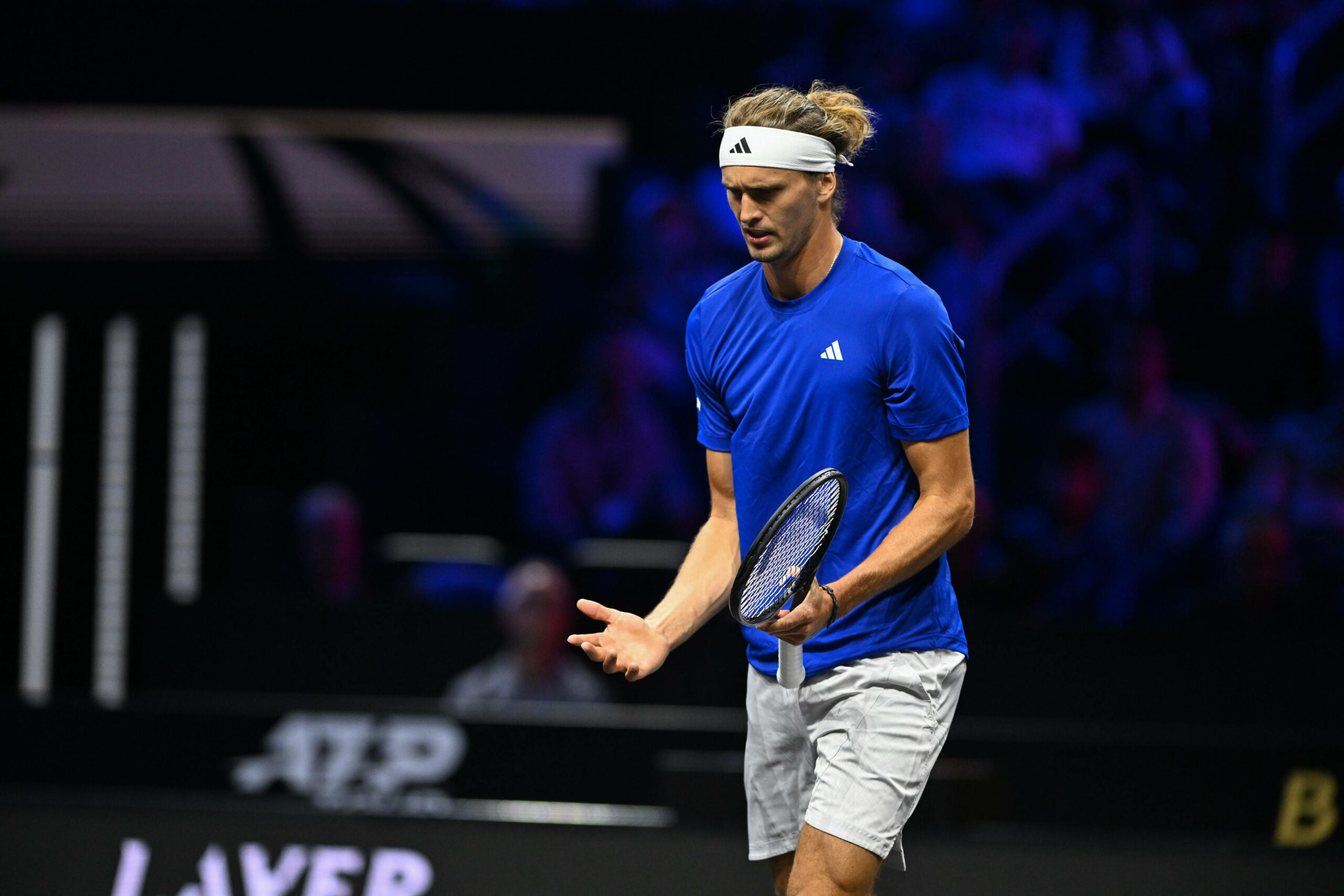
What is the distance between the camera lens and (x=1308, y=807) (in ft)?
15.9

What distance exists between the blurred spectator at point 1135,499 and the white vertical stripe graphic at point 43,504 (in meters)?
5.32

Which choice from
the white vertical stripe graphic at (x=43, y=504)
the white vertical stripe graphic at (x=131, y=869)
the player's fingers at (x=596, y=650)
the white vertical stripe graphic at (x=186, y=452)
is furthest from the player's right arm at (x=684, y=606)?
the white vertical stripe graphic at (x=43, y=504)

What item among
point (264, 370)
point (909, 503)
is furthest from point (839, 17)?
point (909, 503)

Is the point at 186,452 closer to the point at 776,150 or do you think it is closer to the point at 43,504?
the point at 43,504

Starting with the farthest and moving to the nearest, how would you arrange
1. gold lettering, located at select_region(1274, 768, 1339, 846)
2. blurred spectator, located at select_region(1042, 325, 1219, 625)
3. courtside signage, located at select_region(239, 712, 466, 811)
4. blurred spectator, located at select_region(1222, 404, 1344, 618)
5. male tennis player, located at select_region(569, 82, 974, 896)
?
blurred spectator, located at select_region(1042, 325, 1219, 625) < blurred spectator, located at select_region(1222, 404, 1344, 618) < courtside signage, located at select_region(239, 712, 466, 811) < gold lettering, located at select_region(1274, 768, 1339, 846) < male tennis player, located at select_region(569, 82, 974, 896)

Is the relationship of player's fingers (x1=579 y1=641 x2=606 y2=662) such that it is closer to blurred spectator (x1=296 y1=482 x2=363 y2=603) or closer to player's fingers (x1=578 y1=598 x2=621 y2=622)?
player's fingers (x1=578 y1=598 x2=621 y2=622)

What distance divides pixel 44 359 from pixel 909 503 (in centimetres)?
706

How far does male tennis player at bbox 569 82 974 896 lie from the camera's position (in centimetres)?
254

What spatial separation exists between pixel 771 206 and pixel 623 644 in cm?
77

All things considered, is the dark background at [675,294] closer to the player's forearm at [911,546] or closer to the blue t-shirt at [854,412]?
the blue t-shirt at [854,412]

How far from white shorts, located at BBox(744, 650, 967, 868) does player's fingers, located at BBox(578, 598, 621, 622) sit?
1.34ft

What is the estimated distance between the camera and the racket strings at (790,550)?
2361 mm

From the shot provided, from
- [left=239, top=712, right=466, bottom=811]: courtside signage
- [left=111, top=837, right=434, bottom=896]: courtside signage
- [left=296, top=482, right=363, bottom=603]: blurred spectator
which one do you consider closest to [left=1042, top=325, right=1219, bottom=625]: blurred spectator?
[left=239, top=712, right=466, bottom=811]: courtside signage

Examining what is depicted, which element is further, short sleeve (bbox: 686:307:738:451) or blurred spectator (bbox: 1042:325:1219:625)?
blurred spectator (bbox: 1042:325:1219:625)
